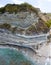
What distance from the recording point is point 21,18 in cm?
785

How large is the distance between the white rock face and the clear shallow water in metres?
0.85

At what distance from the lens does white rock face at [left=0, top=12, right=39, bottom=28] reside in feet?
25.7

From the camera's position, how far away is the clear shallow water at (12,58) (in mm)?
7691

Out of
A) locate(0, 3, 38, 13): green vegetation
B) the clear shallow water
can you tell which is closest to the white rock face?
locate(0, 3, 38, 13): green vegetation

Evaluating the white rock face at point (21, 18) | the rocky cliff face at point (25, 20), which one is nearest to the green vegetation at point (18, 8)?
the rocky cliff face at point (25, 20)

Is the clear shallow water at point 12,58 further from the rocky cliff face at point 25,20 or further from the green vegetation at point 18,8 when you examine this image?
the green vegetation at point 18,8

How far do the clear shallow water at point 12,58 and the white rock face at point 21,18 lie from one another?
0.85m

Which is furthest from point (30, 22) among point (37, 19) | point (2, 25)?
point (2, 25)

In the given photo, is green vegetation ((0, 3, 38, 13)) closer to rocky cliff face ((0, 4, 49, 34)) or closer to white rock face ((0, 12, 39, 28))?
rocky cliff face ((0, 4, 49, 34))

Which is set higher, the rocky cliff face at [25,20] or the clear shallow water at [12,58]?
the rocky cliff face at [25,20]

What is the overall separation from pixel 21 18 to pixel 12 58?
123 centimetres

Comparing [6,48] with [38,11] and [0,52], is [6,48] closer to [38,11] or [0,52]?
[0,52]

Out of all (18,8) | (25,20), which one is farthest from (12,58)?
(18,8)

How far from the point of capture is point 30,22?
7.84 m
